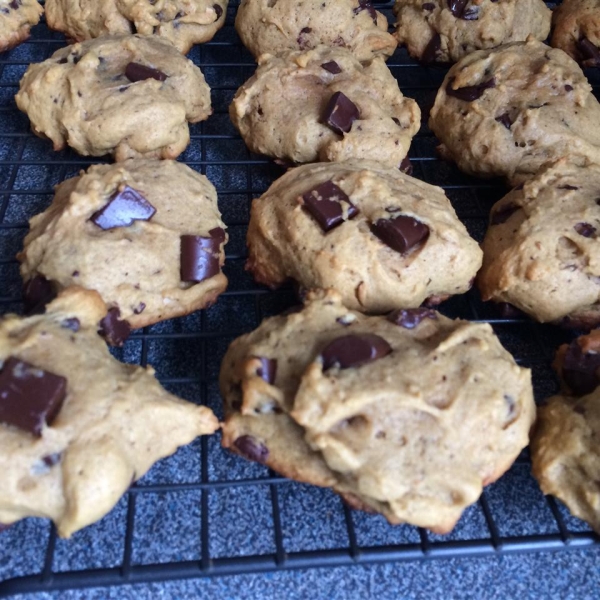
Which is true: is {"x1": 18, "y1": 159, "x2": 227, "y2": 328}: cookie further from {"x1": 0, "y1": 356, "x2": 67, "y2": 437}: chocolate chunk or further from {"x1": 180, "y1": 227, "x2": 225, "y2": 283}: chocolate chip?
{"x1": 0, "y1": 356, "x2": 67, "y2": 437}: chocolate chunk

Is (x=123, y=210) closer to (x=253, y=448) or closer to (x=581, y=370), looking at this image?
(x=253, y=448)

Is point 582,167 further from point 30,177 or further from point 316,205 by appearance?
point 30,177

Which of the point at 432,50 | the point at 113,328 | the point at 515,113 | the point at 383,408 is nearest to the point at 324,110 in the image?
the point at 515,113

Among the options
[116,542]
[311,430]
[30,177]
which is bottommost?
[116,542]

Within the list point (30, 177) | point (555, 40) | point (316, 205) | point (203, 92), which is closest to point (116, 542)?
point (316, 205)

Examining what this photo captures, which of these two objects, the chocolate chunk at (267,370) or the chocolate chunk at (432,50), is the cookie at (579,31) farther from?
the chocolate chunk at (267,370)

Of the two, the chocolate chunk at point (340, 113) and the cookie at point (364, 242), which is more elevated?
the chocolate chunk at point (340, 113)

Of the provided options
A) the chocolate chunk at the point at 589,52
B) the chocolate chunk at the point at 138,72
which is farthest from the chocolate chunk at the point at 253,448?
the chocolate chunk at the point at 589,52
